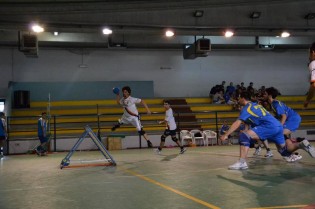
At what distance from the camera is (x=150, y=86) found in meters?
25.2

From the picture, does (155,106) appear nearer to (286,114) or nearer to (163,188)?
(286,114)

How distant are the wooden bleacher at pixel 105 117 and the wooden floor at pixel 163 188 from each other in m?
11.0

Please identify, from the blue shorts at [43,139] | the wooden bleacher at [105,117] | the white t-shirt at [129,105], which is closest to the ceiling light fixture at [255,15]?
the wooden bleacher at [105,117]

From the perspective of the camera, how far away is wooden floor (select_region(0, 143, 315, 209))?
494 cm

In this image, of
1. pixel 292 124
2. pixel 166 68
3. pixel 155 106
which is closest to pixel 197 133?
pixel 155 106

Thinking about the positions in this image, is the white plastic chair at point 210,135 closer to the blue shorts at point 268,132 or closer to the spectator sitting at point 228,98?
the spectator sitting at point 228,98

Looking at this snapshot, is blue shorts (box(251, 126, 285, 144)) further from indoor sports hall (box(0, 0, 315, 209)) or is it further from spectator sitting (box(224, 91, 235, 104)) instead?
spectator sitting (box(224, 91, 235, 104))

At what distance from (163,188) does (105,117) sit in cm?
1625

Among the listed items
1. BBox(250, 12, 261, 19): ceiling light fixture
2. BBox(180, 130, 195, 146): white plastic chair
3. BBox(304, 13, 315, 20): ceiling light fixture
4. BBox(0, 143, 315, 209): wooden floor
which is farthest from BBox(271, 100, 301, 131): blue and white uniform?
BBox(180, 130, 195, 146): white plastic chair

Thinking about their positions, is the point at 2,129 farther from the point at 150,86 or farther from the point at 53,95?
the point at 150,86

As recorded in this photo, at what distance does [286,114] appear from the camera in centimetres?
977

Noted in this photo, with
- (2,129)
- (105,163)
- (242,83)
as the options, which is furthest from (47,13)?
(242,83)

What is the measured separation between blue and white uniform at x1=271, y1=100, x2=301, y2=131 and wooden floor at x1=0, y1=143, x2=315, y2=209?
113 cm

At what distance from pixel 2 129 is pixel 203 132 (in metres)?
9.72
